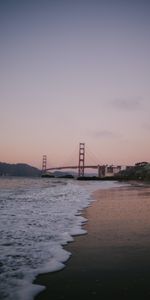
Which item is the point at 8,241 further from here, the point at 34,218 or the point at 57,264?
the point at 34,218

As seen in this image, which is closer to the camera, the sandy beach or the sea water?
the sandy beach

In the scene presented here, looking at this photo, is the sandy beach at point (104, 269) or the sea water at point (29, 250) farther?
the sea water at point (29, 250)

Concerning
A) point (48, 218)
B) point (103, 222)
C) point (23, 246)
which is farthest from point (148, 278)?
point (48, 218)

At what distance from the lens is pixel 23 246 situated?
5492 mm

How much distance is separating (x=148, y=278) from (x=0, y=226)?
4.59 metres

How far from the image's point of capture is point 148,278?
3713 millimetres

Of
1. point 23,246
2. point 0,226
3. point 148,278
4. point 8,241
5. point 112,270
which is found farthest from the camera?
point 0,226

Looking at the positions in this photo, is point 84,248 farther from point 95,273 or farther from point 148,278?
point 148,278

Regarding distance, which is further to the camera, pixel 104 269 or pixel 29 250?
pixel 29 250

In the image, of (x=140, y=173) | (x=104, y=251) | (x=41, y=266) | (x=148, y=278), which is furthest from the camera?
(x=140, y=173)

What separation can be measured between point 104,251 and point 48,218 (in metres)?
4.17

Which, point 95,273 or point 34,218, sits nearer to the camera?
point 95,273

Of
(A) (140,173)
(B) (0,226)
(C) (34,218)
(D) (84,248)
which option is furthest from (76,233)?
(A) (140,173)

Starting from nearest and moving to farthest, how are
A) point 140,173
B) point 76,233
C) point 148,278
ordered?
1. point 148,278
2. point 76,233
3. point 140,173
